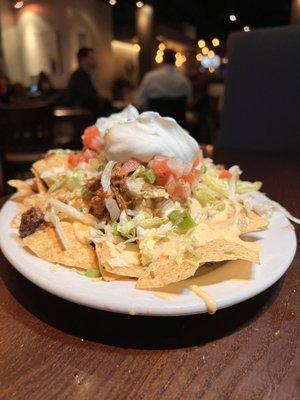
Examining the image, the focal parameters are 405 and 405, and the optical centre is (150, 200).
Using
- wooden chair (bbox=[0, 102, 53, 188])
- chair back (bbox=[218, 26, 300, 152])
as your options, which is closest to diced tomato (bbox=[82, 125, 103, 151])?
wooden chair (bbox=[0, 102, 53, 188])

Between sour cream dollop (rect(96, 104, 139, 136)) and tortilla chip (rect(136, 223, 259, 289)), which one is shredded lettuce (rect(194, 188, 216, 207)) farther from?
sour cream dollop (rect(96, 104, 139, 136))

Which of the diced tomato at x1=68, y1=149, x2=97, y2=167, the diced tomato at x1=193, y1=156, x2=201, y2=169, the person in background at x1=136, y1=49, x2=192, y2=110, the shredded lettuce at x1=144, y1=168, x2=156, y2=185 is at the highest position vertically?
the shredded lettuce at x1=144, y1=168, x2=156, y2=185

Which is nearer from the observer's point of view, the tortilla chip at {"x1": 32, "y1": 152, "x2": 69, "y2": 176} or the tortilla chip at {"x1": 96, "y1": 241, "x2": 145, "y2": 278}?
the tortilla chip at {"x1": 96, "y1": 241, "x2": 145, "y2": 278}

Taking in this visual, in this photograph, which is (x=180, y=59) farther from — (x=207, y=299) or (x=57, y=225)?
(x=207, y=299)

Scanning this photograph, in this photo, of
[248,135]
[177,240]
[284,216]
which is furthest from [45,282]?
[248,135]

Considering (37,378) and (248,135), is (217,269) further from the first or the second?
(248,135)

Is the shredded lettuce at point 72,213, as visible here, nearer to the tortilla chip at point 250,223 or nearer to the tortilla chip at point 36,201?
the tortilla chip at point 36,201

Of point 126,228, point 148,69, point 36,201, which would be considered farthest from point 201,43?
point 126,228
